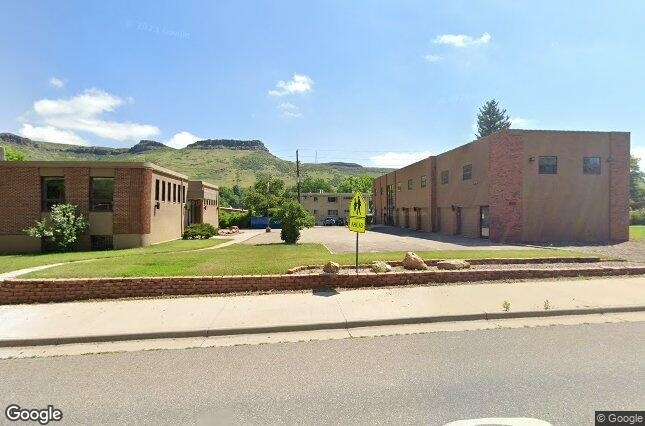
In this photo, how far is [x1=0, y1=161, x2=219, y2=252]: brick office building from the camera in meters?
18.8

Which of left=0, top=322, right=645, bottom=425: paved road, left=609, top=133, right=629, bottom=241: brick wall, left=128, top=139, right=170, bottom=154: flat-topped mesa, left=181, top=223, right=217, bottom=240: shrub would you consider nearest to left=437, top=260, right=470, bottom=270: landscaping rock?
left=0, top=322, right=645, bottom=425: paved road

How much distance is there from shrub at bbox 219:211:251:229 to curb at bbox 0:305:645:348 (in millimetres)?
40589

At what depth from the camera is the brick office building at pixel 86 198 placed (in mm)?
18844

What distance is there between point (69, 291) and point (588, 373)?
989 centimetres

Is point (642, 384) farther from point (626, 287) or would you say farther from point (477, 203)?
point (477, 203)

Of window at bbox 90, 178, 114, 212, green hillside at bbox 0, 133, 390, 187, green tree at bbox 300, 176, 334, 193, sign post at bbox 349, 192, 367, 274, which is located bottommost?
sign post at bbox 349, 192, 367, 274

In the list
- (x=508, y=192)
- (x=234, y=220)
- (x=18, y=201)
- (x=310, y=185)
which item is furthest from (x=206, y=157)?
(x=508, y=192)

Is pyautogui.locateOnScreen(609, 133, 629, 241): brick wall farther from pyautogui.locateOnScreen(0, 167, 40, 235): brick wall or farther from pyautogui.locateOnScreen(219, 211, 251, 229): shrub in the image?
pyautogui.locateOnScreen(219, 211, 251, 229): shrub

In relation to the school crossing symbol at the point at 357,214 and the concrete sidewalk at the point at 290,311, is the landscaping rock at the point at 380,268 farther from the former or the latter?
the school crossing symbol at the point at 357,214

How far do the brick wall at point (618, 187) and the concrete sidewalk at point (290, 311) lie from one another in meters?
18.5

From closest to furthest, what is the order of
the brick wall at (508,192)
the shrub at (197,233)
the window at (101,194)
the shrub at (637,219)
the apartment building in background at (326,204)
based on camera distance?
the window at (101,194) < the brick wall at (508,192) < the shrub at (197,233) < the shrub at (637,219) < the apartment building in background at (326,204)

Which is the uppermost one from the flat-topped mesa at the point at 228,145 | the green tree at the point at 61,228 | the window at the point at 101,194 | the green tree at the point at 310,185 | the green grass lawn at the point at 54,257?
the flat-topped mesa at the point at 228,145

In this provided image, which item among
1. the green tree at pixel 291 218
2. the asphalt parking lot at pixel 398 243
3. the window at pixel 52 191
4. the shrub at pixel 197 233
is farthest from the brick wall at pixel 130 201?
the green tree at pixel 291 218

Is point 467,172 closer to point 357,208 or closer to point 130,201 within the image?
point 357,208
